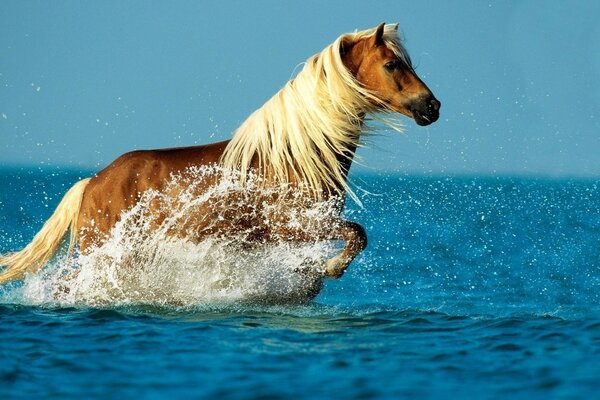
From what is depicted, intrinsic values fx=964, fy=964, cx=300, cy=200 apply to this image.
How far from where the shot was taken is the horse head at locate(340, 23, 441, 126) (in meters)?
8.49

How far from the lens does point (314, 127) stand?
341 inches

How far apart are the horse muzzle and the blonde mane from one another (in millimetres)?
285

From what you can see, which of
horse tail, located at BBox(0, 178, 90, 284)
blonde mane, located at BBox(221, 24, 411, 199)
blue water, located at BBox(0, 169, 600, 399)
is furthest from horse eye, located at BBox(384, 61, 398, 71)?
horse tail, located at BBox(0, 178, 90, 284)

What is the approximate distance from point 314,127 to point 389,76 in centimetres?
81

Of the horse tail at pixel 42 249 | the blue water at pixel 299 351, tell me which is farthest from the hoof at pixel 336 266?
the horse tail at pixel 42 249

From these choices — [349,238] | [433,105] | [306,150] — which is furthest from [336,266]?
[433,105]

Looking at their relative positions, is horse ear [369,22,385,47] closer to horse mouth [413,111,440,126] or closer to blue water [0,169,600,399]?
horse mouth [413,111,440,126]

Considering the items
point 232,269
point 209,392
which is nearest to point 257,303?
point 232,269

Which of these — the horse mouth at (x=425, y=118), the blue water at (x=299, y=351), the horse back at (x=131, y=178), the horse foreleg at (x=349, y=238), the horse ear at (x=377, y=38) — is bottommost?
the blue water at (x=299, y=351)

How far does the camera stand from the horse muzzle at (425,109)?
8.44 metres

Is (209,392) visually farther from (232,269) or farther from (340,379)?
(232,269)

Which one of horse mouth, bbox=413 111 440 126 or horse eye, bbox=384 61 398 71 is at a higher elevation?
horse eye, bbox=384 61 398 71

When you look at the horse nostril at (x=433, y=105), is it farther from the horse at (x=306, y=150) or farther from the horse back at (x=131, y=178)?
the horse back at (x=131, y=178)

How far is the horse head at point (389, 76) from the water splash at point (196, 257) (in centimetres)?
109
